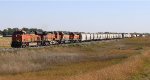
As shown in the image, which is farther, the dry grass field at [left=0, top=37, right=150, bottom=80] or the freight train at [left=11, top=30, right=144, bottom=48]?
the freight train at [left=11, top=30, right=144, bottom=48]

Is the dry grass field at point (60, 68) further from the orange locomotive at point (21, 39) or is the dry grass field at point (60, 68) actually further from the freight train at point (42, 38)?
the freight train at point (42, 38)

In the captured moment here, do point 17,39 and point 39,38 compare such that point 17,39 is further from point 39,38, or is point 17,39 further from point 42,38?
point 42,38

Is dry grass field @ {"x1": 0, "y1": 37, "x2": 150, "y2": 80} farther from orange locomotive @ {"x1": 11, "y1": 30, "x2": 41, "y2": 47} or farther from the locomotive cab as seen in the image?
the locomotive cab

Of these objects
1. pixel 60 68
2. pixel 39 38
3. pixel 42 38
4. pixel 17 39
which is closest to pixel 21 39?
pixel 17 39

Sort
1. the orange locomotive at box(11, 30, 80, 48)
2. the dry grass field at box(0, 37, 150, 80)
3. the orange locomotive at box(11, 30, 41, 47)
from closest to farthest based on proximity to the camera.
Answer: the dry grass field at box(0, 37, 150, 80)
the orange locomotive at box(11, 30, 41, 47)
the orange locomotive at box(11, 30, 80, 48)

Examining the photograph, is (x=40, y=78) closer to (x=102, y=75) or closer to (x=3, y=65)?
(x=102, y=75)

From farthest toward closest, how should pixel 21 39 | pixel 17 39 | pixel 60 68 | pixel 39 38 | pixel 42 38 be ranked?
pixel 42 38 < pixel 39 38 < pixel 17 39 < pixel 21 39 < pixel 60 68

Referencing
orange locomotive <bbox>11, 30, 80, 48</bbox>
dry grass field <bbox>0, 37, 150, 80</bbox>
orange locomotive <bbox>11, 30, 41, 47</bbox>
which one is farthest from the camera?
orange locomotive <bbox>11, 30, 80, 48</bbox>

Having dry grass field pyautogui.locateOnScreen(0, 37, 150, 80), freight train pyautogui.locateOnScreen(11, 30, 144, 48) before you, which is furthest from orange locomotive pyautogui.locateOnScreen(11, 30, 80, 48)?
dry grass field pyautogui.locateOnScreen(0, 37, 150, 80)

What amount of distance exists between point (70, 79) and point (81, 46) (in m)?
59.0

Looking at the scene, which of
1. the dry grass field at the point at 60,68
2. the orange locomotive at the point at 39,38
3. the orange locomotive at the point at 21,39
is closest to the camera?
the dry grass field at the point at 60,68

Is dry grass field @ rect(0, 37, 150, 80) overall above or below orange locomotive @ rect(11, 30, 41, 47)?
below

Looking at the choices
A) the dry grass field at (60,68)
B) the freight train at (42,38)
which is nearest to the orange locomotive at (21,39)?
→ the freight train at (42,38)

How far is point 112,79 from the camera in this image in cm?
3142
